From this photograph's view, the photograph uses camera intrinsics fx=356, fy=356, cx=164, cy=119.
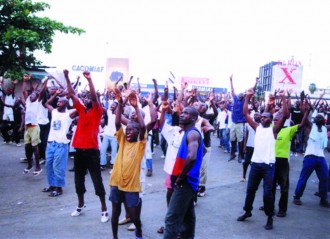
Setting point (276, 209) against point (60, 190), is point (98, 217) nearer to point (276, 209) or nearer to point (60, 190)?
point (60, 190)

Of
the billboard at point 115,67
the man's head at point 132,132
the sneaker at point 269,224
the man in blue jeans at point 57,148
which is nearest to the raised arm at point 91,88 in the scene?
the man's head at point 132,132

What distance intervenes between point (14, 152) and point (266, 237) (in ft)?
27.9

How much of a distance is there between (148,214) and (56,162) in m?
2.06

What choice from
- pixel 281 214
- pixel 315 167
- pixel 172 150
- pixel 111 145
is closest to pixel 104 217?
pixel 172 150

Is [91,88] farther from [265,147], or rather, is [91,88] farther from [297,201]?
[297,201]

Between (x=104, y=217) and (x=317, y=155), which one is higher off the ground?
(x=317, y=155)

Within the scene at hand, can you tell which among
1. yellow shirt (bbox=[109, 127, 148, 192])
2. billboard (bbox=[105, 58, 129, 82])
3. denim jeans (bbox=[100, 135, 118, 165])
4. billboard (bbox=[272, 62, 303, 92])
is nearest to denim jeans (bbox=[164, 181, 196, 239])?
yellow shirt (bbox=[109, 127, 148, 192])

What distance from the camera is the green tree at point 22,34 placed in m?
10.3

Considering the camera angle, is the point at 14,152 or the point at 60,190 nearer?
the point at 60,190

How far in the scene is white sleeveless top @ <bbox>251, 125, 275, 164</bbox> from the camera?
570cm

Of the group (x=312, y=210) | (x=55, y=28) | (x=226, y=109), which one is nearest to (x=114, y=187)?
(x=312, y=210)

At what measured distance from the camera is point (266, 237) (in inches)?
211

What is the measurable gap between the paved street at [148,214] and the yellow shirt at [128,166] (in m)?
0.96

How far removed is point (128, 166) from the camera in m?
4.52
